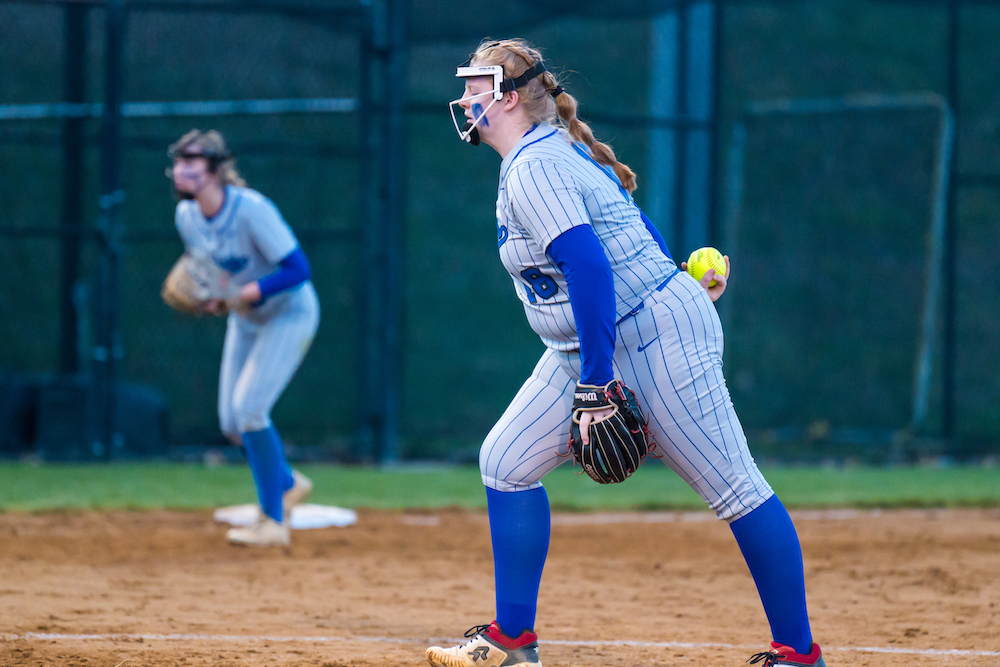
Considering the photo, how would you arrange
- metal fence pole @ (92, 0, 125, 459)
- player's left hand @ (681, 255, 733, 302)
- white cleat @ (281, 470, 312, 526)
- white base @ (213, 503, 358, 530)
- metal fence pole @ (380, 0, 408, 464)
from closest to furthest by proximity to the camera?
player's left hand @ (681, 255, 733, 302) → white cleat @ (281, 470, 312, 526) → white base @ (213, 503, 358, 530) → metal fence pole @ (92, 0, 125, 459) → metal fence pole @ (380, 0, 408, 464)

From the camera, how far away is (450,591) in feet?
15.9

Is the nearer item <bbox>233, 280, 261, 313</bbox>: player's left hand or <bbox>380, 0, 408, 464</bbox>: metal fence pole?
<bbox>233, 280, 261, 313</bbox>: player's left hand

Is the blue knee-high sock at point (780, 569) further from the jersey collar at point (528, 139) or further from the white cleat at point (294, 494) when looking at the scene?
the white cleat at point (294, 494)

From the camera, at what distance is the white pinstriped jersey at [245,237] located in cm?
555

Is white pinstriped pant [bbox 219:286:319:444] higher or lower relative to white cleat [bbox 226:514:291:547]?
higher

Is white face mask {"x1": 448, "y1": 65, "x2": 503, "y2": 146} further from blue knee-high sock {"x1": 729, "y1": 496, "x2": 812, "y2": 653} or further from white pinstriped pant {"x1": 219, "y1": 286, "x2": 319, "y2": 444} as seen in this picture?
white pinstriped pant {"x1": 219, "y1": 286, "x2": 319, "y2": 444}

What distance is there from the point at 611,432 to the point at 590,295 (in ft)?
1.21

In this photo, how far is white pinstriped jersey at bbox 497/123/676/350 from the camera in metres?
2.99

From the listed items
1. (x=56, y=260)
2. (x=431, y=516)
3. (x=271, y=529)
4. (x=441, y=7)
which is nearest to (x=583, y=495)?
(x=431, y=516)

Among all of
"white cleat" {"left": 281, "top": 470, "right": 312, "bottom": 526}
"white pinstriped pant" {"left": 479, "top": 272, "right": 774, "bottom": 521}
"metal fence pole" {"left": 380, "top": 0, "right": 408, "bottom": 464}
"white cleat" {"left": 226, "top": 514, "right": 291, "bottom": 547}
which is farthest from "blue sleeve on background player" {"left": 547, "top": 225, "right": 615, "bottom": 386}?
"metal fence pole" {"left": 380, "top": 0, "right": 408, "bottom": 464}

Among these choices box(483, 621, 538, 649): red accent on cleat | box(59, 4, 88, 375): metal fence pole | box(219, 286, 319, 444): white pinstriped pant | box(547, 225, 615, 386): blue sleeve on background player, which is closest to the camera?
box(547, 225, 615, 386): blue sleeve on background player

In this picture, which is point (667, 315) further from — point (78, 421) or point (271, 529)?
point (78, 421)

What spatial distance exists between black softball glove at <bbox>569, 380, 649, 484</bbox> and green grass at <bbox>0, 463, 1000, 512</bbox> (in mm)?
3874

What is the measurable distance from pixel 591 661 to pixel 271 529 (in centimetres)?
239
